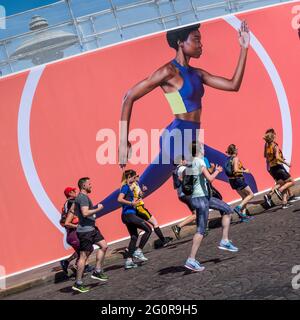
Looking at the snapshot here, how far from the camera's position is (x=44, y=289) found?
30.2 feet

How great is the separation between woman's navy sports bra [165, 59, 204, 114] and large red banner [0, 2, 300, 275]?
18 cm

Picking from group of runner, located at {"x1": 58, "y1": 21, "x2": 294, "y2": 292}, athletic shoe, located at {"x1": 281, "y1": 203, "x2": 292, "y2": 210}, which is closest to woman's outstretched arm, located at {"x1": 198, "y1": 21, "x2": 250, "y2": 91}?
group of runner, located at {"x1": 58, "y1": 21, "x2": 294, "y2": 292}

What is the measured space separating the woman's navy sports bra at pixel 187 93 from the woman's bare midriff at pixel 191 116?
3.1 inches

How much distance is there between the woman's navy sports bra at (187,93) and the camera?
1289cm

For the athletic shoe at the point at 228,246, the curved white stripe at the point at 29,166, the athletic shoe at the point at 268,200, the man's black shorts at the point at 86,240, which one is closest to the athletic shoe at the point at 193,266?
the athletic shoe at the point at 228,246

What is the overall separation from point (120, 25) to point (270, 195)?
19.2 feet

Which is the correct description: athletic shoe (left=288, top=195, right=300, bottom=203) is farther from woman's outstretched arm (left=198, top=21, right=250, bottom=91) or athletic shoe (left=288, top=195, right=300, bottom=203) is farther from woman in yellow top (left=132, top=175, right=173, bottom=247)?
woman's outstretched arm (left=198, top=21, right=250, bottom=91)

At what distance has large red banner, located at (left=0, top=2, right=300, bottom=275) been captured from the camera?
12.0 meters

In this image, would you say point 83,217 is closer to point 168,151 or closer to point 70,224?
point 70,224

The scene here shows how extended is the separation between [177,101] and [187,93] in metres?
0.35

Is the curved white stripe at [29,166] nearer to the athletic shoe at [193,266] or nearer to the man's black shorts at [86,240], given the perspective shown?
the man's black shorts at [86,240]

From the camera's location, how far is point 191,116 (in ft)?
42.9
